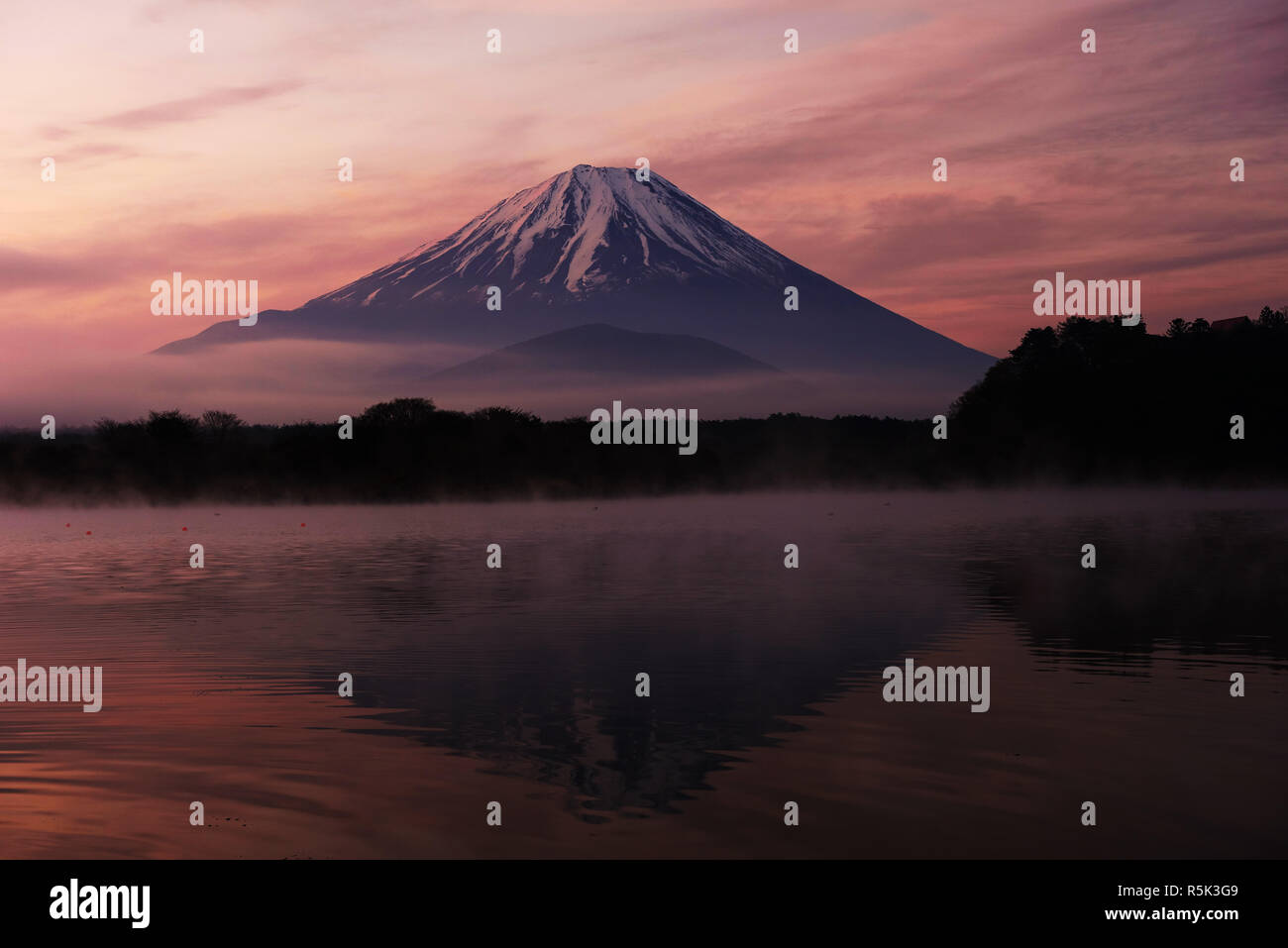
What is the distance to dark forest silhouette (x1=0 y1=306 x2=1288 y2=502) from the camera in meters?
148

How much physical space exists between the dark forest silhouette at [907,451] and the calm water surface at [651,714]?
104 meters

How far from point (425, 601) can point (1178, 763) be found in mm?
24062

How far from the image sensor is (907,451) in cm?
17612

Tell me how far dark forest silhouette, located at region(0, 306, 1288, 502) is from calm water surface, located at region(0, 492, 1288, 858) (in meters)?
104

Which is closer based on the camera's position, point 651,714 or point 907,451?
point 651,714

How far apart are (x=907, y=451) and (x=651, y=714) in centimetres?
16018

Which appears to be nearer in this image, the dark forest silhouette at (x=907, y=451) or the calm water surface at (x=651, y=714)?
the calm water surface at (x=651, y=714)

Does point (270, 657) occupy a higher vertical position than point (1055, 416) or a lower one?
lower

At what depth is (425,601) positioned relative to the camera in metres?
36.8

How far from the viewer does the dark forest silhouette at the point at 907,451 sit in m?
148

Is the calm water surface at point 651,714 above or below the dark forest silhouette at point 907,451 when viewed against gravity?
below

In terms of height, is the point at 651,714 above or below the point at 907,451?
below
